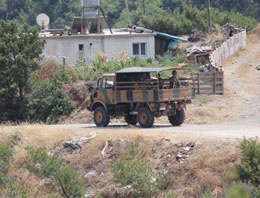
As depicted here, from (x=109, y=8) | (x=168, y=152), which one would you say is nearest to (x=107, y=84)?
(x=168, y=152)

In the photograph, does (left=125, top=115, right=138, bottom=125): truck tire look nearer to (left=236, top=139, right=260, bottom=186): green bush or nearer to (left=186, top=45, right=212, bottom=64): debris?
(left=236, top=139, right=260, bottom=186): green bush

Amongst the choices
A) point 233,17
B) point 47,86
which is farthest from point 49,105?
point 233,17

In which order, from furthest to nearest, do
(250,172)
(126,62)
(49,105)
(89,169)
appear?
(126,62) → (49,105) → (89,169) → (250,172)

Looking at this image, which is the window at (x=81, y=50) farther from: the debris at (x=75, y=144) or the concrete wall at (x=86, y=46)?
the debris at (x=75, y=144)

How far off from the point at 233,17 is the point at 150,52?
1880cm

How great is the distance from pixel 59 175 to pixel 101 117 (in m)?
9.04

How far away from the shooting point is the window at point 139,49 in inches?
1984

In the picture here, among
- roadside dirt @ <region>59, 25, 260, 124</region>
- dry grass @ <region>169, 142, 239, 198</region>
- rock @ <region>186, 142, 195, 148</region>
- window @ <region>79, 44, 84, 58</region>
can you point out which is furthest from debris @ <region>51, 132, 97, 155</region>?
window @ <region>79, 44, 84, 58</region>

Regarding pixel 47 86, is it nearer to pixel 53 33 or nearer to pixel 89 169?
pixel 53 33

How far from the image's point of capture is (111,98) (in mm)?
28219

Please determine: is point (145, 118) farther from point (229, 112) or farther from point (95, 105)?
point (229, 112)

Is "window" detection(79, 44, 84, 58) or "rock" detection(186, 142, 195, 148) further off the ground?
"window" detection(79, 44, 84, 58)

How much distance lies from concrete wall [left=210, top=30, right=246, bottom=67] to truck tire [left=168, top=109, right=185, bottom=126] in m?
15.8

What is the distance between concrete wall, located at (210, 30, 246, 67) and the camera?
46816 mm
